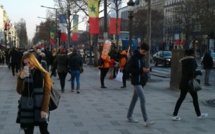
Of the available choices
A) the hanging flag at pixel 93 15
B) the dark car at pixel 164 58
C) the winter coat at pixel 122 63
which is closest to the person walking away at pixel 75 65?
the winter coat at pixel 122 63

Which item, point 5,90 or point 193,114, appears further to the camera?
point 5,90

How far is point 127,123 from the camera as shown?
8844 mm

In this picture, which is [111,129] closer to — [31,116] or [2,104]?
[31,116]

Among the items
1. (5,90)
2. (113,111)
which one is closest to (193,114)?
(113,111)

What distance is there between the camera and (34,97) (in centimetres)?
536

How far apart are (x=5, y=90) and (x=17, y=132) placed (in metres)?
8.18

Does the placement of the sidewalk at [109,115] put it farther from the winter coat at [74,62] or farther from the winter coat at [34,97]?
the winter coat at [34,97]

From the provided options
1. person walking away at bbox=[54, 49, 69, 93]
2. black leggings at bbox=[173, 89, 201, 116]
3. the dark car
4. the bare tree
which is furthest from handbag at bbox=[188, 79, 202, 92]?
the bare tree

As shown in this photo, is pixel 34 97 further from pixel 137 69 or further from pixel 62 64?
pixel 62 64

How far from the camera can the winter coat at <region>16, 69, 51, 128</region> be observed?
5.34m

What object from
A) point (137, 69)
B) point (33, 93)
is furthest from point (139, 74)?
point (33, 93)

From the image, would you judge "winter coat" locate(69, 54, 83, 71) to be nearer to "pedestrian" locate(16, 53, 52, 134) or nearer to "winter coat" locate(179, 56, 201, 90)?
"winter coat" locate(179, 56, 201, 90)

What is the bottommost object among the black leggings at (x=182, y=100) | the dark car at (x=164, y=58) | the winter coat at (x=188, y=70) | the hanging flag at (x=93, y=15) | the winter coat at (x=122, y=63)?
the dark car at (x=164, y=58)

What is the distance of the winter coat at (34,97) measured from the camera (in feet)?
17.5
